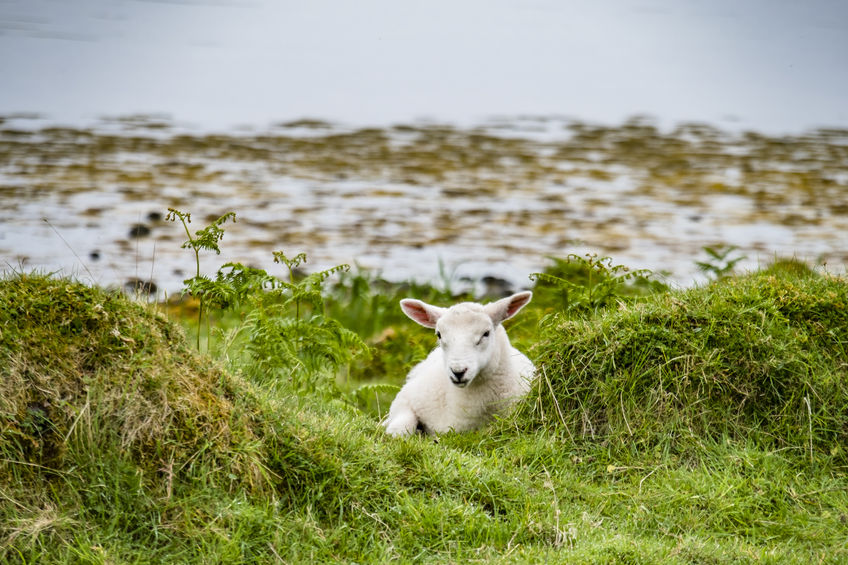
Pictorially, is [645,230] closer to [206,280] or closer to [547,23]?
[206,280]

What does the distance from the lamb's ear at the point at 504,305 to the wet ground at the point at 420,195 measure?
4.04m

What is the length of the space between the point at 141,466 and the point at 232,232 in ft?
31.2

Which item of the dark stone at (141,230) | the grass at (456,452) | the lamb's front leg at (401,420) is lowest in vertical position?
the lamb's front leg at (401,420)

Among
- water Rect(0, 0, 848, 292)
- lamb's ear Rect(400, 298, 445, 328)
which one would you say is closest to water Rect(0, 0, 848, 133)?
water Rect(0, 0, 848, 292)

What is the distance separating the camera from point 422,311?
23.1 feet

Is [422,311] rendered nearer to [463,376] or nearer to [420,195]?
[463,376]

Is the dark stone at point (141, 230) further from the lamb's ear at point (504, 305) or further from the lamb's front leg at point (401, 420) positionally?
the lamb's ear at point (504, 305)

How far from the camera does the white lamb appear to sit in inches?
253

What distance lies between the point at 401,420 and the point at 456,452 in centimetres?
110

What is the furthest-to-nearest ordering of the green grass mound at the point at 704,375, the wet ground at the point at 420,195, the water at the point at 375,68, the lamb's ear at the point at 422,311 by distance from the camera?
1. the water at the point at 375,68
2. the wet ground at the point at 420,195
3. the lamb's ear at the point at 422,311
4. the green grass mound at the point at 704,375

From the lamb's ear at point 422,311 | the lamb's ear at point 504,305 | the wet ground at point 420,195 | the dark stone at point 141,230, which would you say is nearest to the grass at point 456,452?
the lamb's ear at point 504,305

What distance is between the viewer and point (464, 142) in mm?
20172

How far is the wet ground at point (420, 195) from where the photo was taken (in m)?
13.0

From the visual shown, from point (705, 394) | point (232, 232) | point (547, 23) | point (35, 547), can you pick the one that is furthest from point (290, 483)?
point (547, 23)
